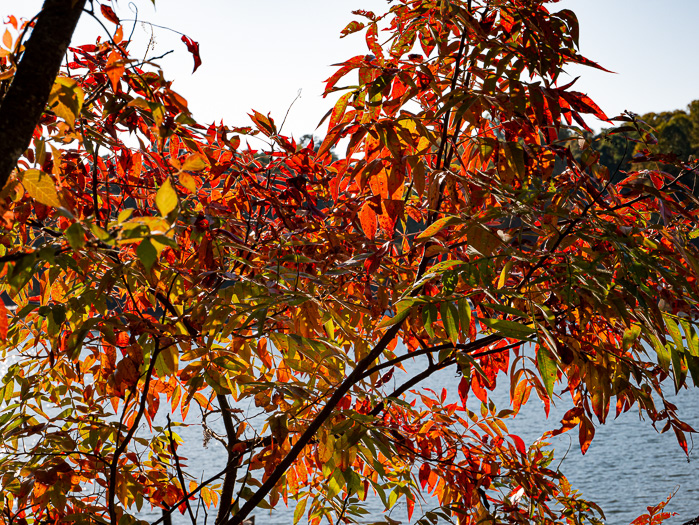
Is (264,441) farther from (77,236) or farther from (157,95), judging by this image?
(77,236)

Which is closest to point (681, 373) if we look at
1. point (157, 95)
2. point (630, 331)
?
point (630, 331)

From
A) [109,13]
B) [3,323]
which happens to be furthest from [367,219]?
[3,323]

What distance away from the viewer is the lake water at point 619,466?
9.66 m

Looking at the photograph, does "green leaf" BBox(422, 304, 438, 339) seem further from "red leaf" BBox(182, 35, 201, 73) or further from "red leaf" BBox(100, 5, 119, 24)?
"red leaf" BBox(100, 5, 119, 24)

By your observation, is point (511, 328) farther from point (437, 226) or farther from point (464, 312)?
point (437, 226)

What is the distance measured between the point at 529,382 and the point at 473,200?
59cm

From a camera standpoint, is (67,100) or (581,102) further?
(581,102)

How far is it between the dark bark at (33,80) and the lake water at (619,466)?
7189 mm

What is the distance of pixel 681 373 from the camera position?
3.28 feet

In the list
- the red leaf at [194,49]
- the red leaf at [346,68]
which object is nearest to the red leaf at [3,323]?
the red leaf at [194,49]

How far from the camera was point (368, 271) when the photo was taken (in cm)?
146

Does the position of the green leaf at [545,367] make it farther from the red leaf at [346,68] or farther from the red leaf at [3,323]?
the red leaf at [3,323]

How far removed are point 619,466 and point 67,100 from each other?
12.6 meters

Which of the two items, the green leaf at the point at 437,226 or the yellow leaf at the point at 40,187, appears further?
the green leaf at the point at 437,226
